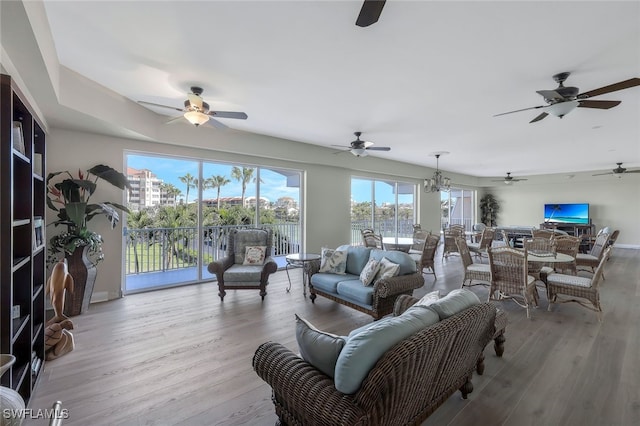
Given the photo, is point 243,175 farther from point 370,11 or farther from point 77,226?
point 370,11

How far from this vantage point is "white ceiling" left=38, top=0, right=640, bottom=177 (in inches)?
82.6

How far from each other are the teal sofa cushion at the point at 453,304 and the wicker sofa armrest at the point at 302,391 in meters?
0.73

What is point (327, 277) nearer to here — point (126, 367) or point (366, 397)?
point (126, 367)

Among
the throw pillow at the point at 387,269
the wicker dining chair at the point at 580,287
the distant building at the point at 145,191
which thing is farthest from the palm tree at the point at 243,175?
the wicker dining chair at the point at 580,287

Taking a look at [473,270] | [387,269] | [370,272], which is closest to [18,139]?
[370,272]

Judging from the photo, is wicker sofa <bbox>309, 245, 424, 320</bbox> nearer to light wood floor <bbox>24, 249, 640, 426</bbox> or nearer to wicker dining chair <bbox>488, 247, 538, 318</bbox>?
light wood floor <bbox>24, 249, 640, 426</bbox>

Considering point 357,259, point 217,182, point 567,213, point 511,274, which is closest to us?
point 511,274

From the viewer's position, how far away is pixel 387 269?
3518 mm

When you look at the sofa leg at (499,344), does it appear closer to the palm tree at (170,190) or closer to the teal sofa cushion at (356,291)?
the teal sofa cushion at (356,291)

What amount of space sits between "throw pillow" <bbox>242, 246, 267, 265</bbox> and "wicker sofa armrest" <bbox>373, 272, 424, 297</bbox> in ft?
7.14

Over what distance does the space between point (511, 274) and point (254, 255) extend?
12.1 ft

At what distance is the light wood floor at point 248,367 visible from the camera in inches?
77.6

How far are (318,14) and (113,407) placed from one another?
10.3ft

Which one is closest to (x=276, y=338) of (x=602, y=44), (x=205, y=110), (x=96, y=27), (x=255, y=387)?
(x=255, y=387)
